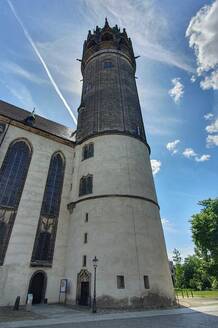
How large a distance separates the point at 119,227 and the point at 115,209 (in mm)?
1568

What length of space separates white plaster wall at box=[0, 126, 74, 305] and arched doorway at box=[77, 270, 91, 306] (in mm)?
2458

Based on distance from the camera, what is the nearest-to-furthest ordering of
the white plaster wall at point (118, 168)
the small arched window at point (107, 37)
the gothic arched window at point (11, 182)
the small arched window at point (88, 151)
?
the gothic arched window at point (11, 182) → the white plaster wall at point (118, 168) → the small arched window at point (88, 151) → the small arched window at point (107, 37)

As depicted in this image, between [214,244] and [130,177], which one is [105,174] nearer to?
[130,177]

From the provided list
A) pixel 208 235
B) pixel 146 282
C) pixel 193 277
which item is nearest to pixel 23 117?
pixel 146 282

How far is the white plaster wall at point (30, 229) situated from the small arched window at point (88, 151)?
198cm

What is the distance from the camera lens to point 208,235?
1089 inches

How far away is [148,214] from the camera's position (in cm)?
1892

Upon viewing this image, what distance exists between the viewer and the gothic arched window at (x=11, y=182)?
1738 centimetres

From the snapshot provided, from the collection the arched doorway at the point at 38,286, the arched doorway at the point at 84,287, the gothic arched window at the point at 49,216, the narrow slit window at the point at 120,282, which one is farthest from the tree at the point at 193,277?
the arched doorway at the point at 38,286

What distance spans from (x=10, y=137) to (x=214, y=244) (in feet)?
86.8

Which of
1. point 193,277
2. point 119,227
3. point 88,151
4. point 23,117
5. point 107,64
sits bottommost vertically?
point 119,227

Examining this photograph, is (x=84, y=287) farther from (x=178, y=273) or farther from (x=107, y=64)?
(x=178, y=273)

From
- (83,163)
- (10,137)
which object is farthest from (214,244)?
(10,137)

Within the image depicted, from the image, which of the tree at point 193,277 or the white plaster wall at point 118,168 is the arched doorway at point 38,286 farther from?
the tree at point 193,277
